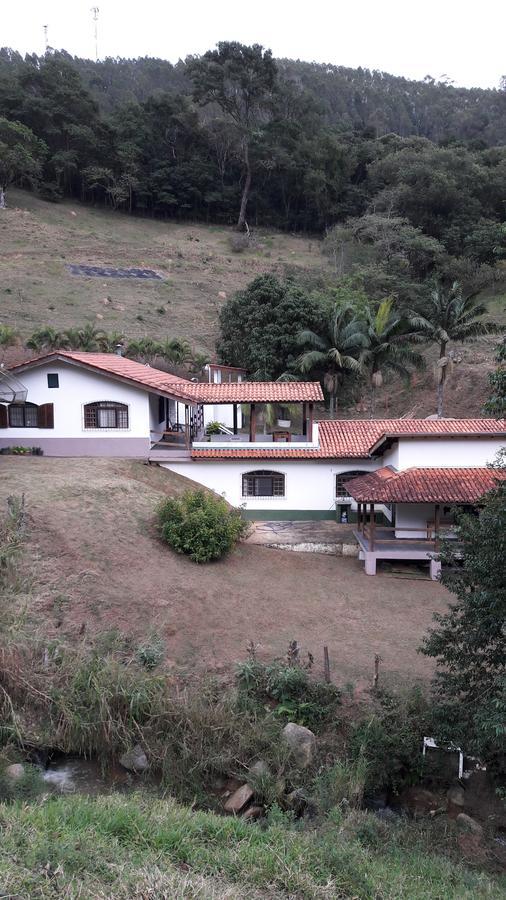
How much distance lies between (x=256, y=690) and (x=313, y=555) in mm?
9444

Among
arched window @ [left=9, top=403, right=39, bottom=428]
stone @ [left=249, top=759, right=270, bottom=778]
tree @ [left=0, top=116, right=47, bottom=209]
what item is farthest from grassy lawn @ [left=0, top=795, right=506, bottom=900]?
tree @ [left=0, top=116, right=47, bottom=209]

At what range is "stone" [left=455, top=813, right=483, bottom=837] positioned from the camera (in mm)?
10445

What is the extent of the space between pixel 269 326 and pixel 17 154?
43.0 m

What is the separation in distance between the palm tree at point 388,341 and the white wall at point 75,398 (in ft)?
42.5

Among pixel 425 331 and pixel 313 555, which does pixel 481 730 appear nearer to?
pixel 313 555

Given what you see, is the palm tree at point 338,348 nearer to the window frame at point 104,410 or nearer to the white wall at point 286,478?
the white wall at point 286,478

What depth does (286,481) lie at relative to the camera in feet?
84.1

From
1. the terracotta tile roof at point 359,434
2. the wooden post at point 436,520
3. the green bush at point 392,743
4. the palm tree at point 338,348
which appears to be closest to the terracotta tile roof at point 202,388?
the terracotta tile roof at point 359,434

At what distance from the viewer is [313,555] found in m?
22.3

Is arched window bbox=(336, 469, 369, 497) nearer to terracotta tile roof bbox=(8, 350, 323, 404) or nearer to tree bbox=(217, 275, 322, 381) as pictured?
terracotta tile roof bbox=(8, 350, 323, 404)

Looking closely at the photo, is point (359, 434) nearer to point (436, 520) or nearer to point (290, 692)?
point (436, 520)

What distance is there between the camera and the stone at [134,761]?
A: 11742 millimetres

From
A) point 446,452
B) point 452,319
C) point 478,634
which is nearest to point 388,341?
point 452,319

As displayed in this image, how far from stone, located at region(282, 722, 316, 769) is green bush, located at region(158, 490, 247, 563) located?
8.32 m
